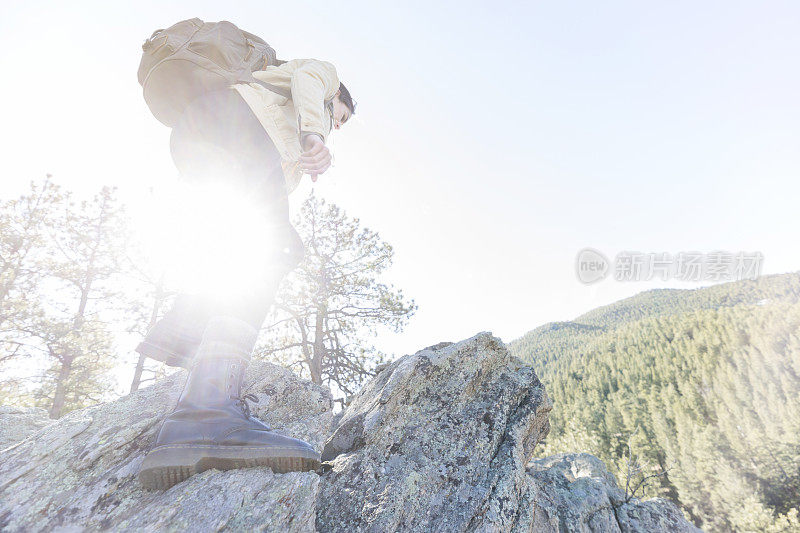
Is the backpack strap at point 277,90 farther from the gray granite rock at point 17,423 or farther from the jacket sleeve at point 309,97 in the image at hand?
the gray granite rock at point 17,423

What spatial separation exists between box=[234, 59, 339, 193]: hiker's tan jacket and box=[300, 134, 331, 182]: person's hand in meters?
0.05

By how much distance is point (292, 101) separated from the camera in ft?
6.83

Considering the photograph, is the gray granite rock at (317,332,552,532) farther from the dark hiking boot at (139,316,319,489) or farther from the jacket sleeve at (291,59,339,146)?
the jacket sleeve at (291,59,339,146)

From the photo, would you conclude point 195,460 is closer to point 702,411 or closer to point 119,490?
point 119,490

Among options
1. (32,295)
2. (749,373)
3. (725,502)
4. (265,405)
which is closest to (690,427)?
(749,373)

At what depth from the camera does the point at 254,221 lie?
2.03 meters

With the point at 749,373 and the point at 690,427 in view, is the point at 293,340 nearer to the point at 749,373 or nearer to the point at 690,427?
the point at 690,427

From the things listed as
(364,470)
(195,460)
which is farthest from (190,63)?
(364,470)

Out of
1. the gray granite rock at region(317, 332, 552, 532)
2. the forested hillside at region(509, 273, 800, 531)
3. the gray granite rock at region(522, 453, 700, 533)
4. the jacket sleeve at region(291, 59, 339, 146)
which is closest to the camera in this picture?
the jacket sleeve at region(291, 59, 339, 146)

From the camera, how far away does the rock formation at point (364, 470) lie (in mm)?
1530

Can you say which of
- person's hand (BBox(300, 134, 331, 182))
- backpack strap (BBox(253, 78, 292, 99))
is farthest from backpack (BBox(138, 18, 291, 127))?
person's hand (BBox(300, 134, 331, 182))

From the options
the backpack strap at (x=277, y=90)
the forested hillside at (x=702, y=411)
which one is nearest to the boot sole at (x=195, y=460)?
the backpack strap at (x=277, y=90)

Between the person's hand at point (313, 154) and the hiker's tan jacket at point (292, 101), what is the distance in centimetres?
5

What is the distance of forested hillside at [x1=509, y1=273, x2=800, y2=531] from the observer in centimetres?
3553
